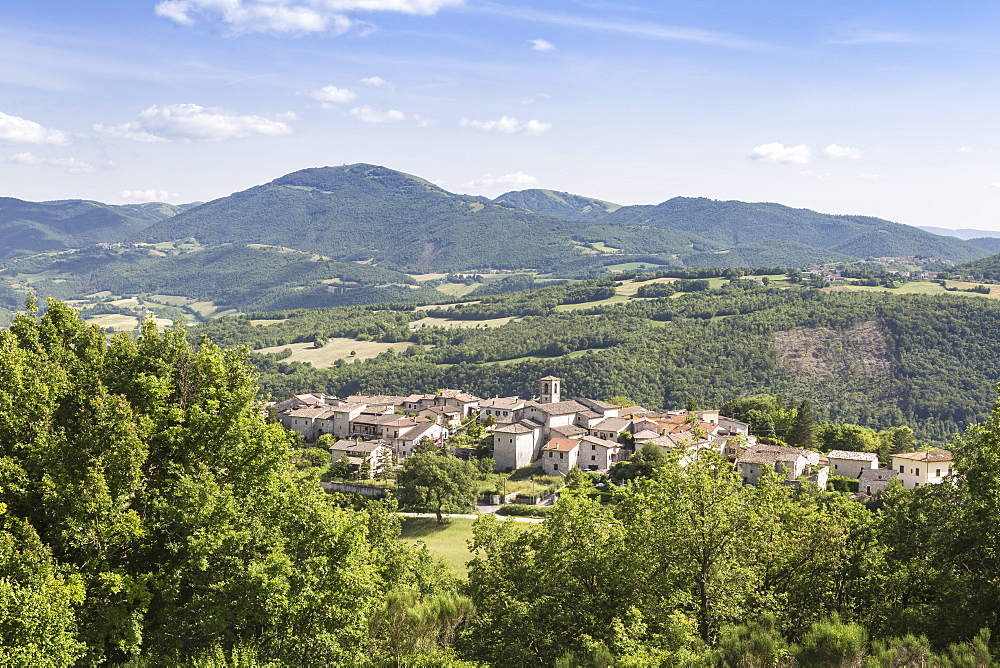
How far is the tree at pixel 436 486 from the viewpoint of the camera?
60125mm

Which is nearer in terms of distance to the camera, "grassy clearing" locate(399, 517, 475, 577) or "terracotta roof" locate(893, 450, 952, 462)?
"grassy clearing" locate(399, 517, 475, 577)

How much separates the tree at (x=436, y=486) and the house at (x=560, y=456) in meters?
10.7

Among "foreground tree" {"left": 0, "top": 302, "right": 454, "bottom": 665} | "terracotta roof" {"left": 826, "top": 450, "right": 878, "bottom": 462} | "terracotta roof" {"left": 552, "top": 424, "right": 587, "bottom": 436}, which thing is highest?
"foreground tree" {"left": 0, "top": 302, "right": 454, "bottom": 665}

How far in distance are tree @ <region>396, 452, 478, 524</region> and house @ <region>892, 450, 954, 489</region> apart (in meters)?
34.6

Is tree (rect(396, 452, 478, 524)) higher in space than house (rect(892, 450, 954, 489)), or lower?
lower

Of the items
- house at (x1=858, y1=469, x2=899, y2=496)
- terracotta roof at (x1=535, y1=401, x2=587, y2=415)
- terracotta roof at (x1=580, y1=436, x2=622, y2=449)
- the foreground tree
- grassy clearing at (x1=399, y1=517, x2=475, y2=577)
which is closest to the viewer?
the foreground tree

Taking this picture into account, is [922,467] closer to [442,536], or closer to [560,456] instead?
[560,456]

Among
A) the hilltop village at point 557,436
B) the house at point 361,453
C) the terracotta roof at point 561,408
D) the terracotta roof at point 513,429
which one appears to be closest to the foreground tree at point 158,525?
the hilltop village at point 557,436

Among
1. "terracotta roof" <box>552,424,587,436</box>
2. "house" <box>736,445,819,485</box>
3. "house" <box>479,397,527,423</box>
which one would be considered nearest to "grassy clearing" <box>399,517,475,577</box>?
"terracotta roof" <box>552,424,587,436</box>

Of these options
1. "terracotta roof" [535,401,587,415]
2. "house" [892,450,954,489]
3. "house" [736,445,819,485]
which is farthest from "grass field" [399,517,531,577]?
"house" [892,450,954,489]

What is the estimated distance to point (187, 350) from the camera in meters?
18.0

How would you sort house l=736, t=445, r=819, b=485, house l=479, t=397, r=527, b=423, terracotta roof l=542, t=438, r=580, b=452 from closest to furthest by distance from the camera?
house l=736, t=445, r=819, b=485
terracotta roof l=542, t=438, r=580, b=452
house l=479, t=397, r=527, b=423

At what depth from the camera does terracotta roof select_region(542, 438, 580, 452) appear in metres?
71.6

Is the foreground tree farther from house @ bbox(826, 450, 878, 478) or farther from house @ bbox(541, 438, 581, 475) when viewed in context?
house @ bbox(826, 450, 878, 478)
